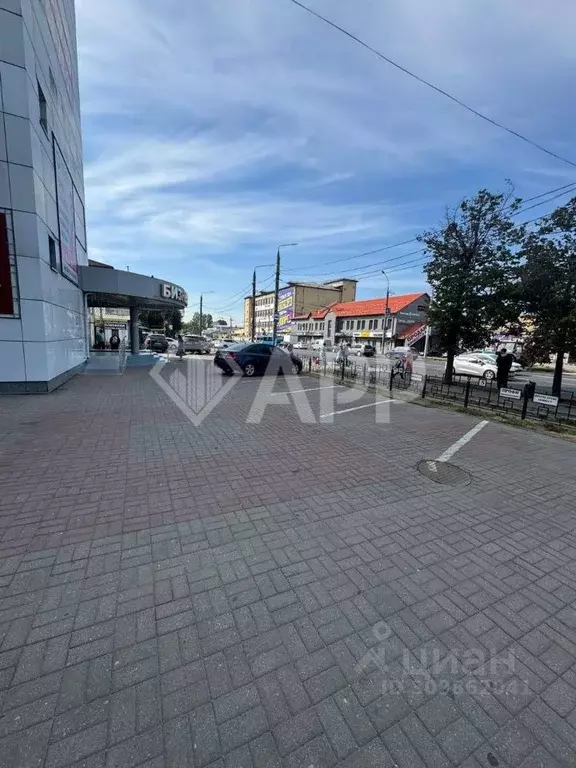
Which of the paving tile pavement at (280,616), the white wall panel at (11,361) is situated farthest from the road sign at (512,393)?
the white wall panel at (11,361)

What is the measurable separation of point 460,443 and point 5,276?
1163 centimetres

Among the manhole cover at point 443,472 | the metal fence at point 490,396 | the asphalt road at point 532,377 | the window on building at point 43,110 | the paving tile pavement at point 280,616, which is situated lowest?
the asphalt road at point 532,377

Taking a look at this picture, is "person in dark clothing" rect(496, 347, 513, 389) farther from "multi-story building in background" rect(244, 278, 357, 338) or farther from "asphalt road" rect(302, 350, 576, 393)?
"multi-story building in background" rect(244, 278, 357, 338)

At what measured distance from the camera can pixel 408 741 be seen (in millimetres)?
1692

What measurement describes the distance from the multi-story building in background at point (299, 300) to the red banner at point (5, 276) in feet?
183

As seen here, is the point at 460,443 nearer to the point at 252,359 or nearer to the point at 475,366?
the point at 252,359

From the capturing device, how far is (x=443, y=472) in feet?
17.2

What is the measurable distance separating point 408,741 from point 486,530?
8.19ft

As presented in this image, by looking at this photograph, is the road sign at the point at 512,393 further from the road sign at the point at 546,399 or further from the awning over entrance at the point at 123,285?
the awning over entrance at the point at 123,285

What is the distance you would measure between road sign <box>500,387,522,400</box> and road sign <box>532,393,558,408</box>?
534mm

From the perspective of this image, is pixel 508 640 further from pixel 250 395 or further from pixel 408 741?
pixel 250 395

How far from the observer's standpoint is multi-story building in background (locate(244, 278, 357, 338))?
6994cm

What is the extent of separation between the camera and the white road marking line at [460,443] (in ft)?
19.5

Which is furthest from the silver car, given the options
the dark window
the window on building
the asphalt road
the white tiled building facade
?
the window on building
